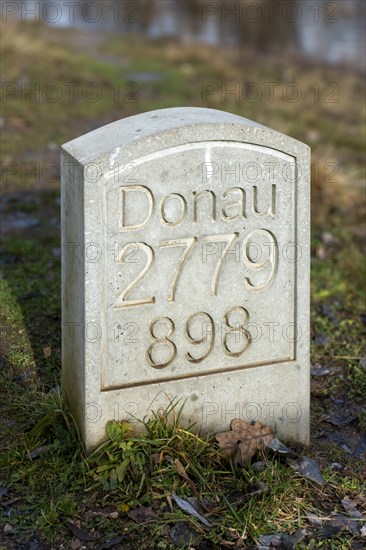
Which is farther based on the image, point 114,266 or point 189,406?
point 189,406

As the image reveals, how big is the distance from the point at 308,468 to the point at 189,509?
0.59 metres

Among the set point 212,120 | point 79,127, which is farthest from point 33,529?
point 79,127

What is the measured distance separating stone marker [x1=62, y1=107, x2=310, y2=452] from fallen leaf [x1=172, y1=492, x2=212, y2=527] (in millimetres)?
394

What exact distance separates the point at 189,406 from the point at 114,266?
689 mm

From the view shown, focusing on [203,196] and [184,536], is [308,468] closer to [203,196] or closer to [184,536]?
[184,536]

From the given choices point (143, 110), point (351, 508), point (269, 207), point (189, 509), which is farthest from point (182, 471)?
point (143, 110)

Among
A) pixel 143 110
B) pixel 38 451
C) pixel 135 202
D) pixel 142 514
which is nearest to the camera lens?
pixel 142 514

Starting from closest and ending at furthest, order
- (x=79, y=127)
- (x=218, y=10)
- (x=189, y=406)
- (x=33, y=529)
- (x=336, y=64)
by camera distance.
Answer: (x=33, y=529) → (x=189, y=406) → (x=79, y=127) → (x=336, y=64) → (x=218, y=10)

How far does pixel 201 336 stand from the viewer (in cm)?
348

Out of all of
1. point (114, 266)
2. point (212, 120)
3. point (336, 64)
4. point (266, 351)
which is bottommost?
point (266, 351)

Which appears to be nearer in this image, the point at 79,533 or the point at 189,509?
the point at 79,533

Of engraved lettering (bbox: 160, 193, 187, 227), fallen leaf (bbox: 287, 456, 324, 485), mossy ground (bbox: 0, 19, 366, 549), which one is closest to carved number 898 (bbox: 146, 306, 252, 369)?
mossy ground (bbox: 0, 19, 366, 549)

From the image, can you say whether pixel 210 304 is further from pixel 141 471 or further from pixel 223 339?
pixel 141 471

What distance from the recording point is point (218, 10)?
86.0 feet
